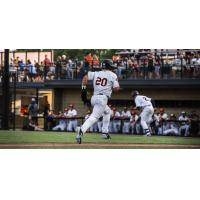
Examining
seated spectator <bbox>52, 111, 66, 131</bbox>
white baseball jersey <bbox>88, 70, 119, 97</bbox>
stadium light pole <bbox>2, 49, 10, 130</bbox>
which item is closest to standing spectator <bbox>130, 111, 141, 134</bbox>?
white baseball jersey <bbox>88, 70, 119, 97</bbox>

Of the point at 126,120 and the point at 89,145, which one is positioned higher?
the point at 126,120

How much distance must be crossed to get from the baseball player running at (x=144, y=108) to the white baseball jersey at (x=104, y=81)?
1.25 feet

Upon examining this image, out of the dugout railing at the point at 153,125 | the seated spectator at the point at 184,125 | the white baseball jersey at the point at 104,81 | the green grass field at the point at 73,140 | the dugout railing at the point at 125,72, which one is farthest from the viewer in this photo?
the dugout railing at the point at 125,72

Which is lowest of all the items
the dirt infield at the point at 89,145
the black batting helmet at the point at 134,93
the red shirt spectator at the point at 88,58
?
the dirt infield at the point at 89,145

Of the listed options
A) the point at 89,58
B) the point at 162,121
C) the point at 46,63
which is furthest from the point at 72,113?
the point at 162,121

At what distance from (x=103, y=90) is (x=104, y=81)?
0.49 ft

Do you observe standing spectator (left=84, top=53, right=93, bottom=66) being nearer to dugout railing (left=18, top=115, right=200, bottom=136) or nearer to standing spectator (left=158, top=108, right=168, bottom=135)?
dugout railing (left=18, top=115, right=200, bottom=136)

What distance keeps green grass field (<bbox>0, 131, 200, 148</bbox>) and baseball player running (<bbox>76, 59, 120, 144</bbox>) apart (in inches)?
11.4

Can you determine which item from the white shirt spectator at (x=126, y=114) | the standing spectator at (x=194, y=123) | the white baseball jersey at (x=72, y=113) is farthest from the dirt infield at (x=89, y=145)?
the white shirt spectator at (x=126, y=114)

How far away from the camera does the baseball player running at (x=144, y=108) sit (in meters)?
14.2

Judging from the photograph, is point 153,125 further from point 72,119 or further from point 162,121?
point 72,119

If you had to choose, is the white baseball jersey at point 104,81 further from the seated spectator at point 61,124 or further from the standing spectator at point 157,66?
the standing spectator at point 157,66

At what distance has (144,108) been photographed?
1423 centimetres
